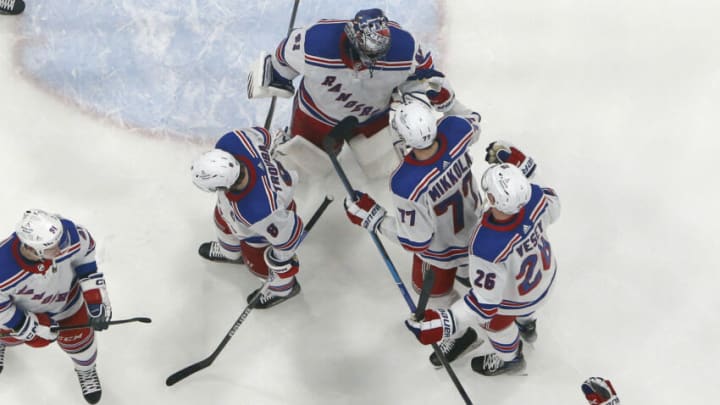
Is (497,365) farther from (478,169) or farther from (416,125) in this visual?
(416,125)

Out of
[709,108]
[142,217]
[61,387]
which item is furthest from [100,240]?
[709,108]

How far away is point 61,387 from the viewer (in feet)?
12.5

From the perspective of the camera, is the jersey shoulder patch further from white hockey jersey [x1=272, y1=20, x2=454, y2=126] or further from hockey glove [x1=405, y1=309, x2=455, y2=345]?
hockey glove [x1=405, y1=309, x2=455, y2=345]

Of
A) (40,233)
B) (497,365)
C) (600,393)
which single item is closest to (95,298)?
(40,233)

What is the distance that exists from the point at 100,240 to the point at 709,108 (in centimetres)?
352

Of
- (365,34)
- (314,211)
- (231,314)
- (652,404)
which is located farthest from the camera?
(314,211)

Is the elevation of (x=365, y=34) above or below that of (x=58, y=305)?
above

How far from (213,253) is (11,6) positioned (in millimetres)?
A: 2028

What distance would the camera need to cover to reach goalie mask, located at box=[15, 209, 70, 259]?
2.93m

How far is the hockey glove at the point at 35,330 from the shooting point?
316 centimetres

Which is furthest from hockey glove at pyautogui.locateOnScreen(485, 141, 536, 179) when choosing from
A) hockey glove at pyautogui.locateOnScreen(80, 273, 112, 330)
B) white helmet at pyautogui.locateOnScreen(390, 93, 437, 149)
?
hockey glove at pyautogui.locateOnScreen(80, 273, 112, 330)

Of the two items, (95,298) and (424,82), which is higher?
(424,82)

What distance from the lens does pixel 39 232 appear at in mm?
2930

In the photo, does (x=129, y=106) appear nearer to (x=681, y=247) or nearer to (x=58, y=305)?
(x=58, y=305)
